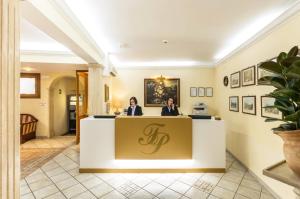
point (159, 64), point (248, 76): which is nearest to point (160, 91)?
point (159, 64)

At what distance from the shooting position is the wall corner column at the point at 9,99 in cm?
126

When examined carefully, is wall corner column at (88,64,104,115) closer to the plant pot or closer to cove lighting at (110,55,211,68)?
cove lighting at (110,55,211,68)

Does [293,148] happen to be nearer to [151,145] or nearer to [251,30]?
[151,145]

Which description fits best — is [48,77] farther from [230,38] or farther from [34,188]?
[230,38]

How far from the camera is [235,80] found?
14.4ft

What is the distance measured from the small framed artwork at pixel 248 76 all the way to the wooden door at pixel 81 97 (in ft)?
15.3

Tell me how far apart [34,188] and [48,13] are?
2781mm

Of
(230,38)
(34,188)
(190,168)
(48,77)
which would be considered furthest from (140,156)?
(48,77)

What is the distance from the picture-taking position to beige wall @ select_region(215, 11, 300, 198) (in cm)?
253

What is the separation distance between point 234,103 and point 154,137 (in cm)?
235

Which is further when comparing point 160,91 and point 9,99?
point 160,91

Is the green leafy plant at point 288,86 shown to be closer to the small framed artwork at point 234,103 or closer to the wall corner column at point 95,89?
the small framed artwork at point 234,103

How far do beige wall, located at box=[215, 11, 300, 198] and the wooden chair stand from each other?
6.58 m

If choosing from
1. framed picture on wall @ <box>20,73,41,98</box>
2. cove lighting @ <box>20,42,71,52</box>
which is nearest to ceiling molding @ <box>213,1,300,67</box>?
cove lighting @ <box>20,42,71,52</box>
